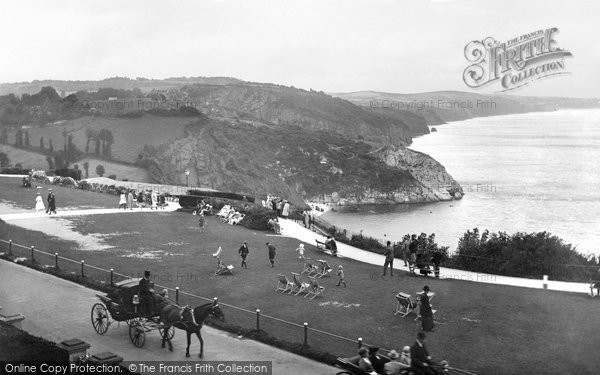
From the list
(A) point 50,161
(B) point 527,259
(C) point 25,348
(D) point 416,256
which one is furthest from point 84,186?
(A) point 50,161

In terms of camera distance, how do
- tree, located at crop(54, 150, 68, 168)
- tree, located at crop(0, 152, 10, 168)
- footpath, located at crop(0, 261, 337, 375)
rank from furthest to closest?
tree, located at crop(54, 150, 68, 168) < tree, located at crop(0, 152, 10, 168) < footpath, located at crop(0, 261, 337, 375)

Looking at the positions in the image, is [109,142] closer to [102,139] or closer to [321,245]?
[102,139]

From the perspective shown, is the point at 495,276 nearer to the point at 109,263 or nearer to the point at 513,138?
the point at 109,263

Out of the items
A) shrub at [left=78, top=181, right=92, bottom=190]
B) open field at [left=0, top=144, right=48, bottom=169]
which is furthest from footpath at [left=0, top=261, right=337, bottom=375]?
open field at [left=0, top=144, right=48, bottom=169]

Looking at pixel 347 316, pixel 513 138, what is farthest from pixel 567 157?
pixel 347 316

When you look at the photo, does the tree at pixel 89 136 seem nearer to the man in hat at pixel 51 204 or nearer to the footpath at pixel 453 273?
the man in hat at pixel 51 204

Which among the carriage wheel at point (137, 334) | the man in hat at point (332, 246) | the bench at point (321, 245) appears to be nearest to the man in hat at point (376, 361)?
the carriage wheel at point (137, 334)

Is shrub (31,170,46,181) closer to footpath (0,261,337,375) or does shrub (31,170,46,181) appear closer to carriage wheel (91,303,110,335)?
footpath (0,261,337,375)

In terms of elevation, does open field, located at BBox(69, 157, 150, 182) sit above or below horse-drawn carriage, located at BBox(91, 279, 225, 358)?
above
